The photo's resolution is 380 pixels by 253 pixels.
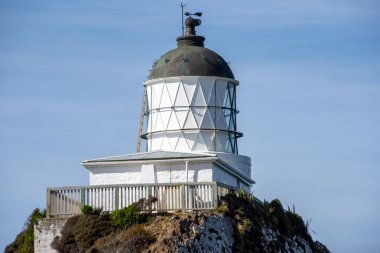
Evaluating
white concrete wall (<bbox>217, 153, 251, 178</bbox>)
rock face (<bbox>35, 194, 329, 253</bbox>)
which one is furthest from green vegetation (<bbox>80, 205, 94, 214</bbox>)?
white concrete wall (<bbox>217, 153, 251, 178</bbox>)

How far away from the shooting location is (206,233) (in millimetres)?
46250

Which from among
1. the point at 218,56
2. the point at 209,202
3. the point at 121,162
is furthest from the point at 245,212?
the point at 218,56

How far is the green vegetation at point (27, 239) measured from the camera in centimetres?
4900

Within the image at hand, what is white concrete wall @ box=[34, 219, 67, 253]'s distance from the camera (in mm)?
47375

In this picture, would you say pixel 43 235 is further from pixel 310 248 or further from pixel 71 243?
pixel 310 248

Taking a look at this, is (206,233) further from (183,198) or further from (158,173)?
(158,173)

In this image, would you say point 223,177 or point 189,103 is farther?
point 189,103

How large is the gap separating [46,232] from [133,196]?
339cm

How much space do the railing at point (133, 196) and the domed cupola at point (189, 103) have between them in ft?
23.0

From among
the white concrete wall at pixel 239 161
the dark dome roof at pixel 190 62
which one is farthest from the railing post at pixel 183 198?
the dark dome roof at pixel 190 62

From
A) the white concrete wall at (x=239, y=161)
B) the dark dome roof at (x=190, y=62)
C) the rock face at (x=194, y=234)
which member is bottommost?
the rock face at (x=194, y=234)

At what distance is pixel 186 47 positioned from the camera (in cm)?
5638

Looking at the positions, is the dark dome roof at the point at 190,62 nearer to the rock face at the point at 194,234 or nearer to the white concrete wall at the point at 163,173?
the white concrete wall at the point at 163,173

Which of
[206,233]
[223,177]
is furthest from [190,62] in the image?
[206,233]
